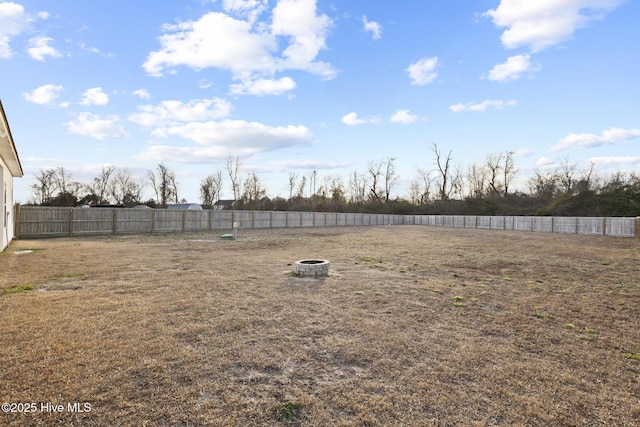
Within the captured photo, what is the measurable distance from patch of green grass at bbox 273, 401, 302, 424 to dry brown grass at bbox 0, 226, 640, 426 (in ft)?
0.04

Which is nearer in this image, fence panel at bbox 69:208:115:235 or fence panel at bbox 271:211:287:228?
fence panel at bbox 69:208:115:235

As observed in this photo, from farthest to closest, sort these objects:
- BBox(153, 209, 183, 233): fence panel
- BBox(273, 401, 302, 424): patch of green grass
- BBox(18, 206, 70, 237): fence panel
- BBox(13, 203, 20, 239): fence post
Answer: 1. BBox(153, 209, 183, 233): fence panel
2. BBox(18, 206, 70, 237): fence panel
3. BBox(13, 203, 20, 239): fence post
4. BBox(273, 401, 302, 424): patch of green grass

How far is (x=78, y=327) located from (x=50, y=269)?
198 inches

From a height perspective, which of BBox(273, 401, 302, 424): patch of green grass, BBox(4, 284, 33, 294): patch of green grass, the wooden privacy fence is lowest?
BBox(273, 401, 302, 424): patch of green grass

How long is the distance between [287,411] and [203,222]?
23.6 m

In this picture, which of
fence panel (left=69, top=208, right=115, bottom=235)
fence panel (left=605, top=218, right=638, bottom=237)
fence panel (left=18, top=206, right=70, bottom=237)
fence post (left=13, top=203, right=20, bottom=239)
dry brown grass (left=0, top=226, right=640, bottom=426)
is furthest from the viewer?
fence panel (left=605, top=218, right=638, bottom=237)

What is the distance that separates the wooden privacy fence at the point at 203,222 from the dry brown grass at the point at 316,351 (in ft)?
39.8

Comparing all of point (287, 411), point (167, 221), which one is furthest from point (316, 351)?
point (167, 221)

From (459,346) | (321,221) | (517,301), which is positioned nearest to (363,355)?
(459,346)

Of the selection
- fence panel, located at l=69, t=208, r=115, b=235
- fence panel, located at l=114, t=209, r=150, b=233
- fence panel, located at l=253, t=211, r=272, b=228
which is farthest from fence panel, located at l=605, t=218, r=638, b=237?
fence panel, located at l=69, t=208, r=115, b=235

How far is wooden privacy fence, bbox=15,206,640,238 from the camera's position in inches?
661

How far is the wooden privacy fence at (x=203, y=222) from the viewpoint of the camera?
55.1 feet

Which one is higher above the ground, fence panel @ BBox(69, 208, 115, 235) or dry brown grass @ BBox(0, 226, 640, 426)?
fence panel @ BBox(69, 208, 115, 235)

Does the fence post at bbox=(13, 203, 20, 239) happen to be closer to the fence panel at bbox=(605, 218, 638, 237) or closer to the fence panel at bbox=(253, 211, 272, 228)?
the fence panel at bbox=(253, 211, 272, 228)
